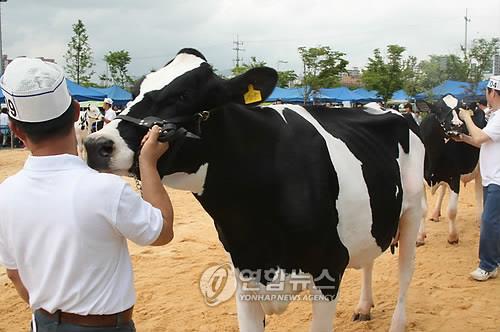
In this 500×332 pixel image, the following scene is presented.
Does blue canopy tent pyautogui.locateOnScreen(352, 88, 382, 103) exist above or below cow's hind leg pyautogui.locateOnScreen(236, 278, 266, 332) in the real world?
below

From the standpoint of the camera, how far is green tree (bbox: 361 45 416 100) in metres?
37.1

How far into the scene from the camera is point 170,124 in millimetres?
2320

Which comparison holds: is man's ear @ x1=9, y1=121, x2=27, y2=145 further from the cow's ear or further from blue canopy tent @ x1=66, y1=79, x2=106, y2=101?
blue canopy tent @ x1=66, y1=79, x2=106, y2=101

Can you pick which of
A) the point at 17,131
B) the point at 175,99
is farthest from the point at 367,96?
the point at 17,131

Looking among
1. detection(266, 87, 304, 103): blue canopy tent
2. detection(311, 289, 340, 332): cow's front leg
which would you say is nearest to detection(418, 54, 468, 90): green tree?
detection(266, 87, 304, 103): blue canopy tent

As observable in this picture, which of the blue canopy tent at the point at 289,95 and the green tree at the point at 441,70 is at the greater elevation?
the green tree at the point at 441,70

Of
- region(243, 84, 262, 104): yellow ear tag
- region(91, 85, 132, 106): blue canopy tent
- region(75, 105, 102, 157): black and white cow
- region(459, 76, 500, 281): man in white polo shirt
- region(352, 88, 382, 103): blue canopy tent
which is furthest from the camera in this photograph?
region(352, 88, 382, 103): blue canopy tent

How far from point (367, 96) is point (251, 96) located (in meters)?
32.9

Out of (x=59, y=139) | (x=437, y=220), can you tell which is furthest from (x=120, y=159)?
(x=437, y=220)

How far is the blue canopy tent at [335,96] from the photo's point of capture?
103ft

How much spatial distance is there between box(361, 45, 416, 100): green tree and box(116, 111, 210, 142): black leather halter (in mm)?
35933

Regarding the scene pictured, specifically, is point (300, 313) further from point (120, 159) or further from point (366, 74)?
point (366, 74)

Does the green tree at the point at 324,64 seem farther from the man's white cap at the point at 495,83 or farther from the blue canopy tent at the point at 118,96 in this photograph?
the man's white cap at the point at 495,83

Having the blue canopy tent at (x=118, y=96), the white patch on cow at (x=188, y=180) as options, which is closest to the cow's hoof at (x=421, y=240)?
the white patch on cow at (x=188, y=180)
